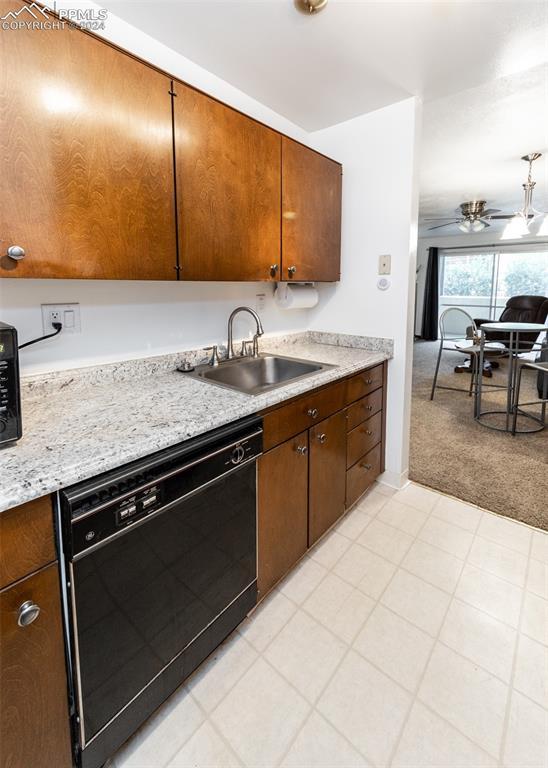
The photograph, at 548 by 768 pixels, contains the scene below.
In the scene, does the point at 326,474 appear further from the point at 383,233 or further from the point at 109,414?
the point at 383,233

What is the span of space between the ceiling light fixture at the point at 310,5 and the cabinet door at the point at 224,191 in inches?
15.5

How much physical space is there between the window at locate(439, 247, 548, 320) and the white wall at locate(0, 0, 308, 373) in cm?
611

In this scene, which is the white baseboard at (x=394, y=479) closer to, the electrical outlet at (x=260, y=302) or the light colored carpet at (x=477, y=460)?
the light colored carpet at (x=477, y=460)

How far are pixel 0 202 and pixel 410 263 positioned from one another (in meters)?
1.90

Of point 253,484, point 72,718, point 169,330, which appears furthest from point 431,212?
point 72,718

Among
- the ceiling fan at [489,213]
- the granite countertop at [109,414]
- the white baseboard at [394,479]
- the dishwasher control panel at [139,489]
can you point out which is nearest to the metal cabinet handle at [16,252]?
the granite countertop at [109,414]

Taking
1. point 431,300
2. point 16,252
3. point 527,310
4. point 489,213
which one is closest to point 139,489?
point 16,252

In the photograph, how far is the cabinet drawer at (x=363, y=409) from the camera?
6.34 ft

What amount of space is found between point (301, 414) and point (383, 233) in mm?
1309

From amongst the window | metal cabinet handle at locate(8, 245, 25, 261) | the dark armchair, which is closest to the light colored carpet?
the dark armchair

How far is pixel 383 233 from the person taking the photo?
7.26 feet

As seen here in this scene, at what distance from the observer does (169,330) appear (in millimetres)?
1778

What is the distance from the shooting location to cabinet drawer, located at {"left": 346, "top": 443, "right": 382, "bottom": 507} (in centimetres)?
204

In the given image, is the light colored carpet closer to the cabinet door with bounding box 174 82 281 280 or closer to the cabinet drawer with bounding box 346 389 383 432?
the cabinet drawer with bounding box 346 389 383 432
